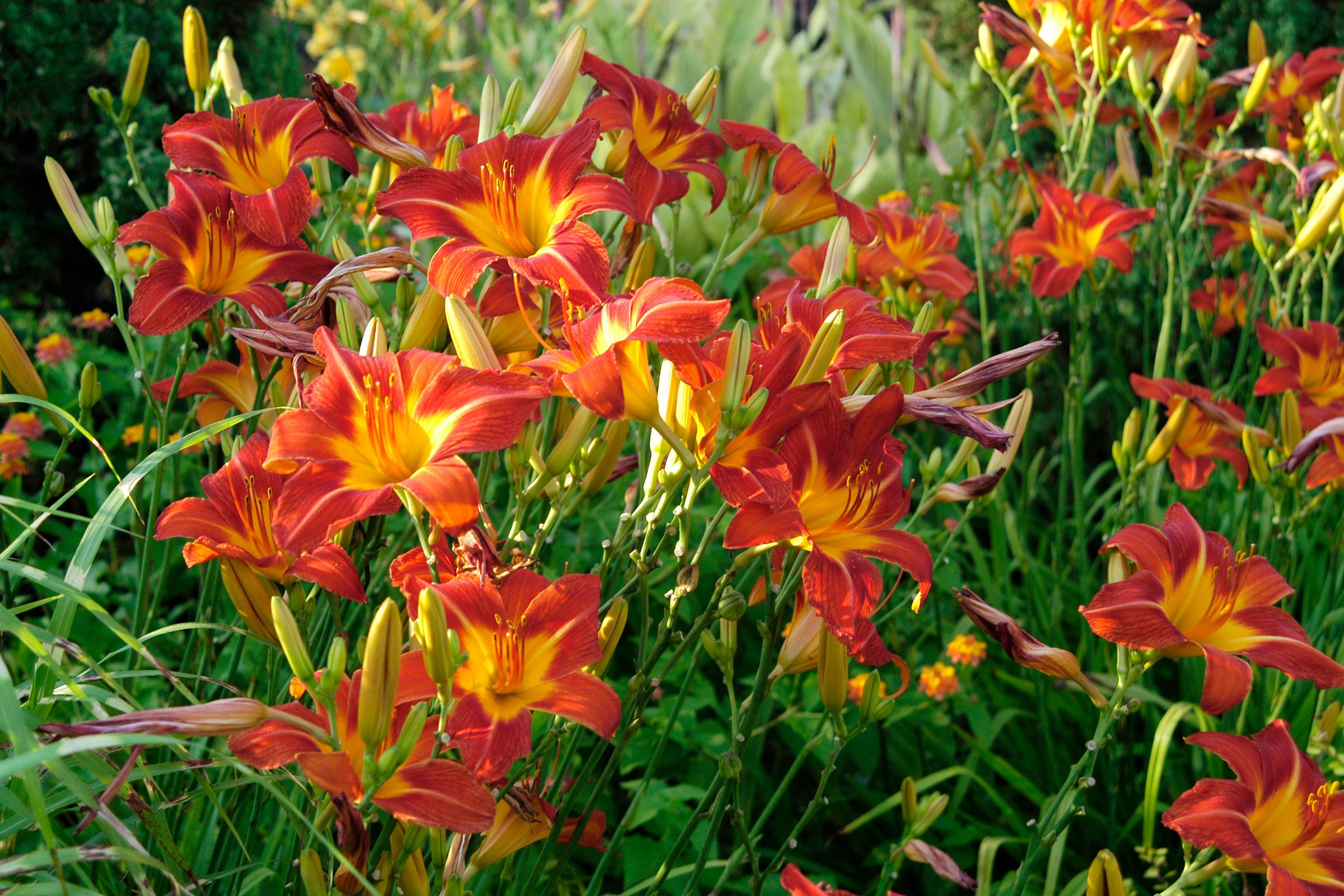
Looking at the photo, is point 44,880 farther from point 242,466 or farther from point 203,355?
point 203,355

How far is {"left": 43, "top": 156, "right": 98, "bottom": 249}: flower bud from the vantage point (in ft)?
4.36

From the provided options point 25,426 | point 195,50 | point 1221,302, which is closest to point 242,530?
point 195,50

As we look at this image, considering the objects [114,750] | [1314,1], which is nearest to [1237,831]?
[114,750]

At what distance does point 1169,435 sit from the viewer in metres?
1.77

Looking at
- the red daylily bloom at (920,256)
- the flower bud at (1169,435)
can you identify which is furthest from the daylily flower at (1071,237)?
the flower bud at (1169,435)

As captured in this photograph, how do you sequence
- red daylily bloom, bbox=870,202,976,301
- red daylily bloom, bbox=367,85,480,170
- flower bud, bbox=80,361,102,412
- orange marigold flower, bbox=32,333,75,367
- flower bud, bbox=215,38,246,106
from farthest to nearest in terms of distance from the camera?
orange marigold flower, bbox=32,333,75,367, red daylily bloom, bbox=870,202,976,301, red daylily bloom, bbox=367,85,480,170, flower bud, bbox=215,38,246,106, flower bud, bbox=80,361,102,412

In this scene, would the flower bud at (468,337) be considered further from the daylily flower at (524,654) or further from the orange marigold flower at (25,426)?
the orange marigold flower at (25,426)

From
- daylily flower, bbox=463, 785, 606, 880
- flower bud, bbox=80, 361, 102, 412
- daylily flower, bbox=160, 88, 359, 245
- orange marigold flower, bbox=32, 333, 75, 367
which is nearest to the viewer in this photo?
daylily flower, bbox=463, 785, 606, 880

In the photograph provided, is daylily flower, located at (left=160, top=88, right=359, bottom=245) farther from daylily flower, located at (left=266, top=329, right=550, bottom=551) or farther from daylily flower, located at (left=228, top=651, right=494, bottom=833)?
daylily flower, located at (left=228, top=651, right=494, bottom=833)

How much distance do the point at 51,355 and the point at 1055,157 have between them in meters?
3.14

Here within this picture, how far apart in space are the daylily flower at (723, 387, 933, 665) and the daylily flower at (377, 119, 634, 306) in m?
0.27

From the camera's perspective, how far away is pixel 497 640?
898 millimetres

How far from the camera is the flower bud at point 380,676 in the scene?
0.78m

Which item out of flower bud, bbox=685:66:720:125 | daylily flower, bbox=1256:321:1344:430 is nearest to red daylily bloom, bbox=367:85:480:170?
flower bud, bbox=685:66:720:125
